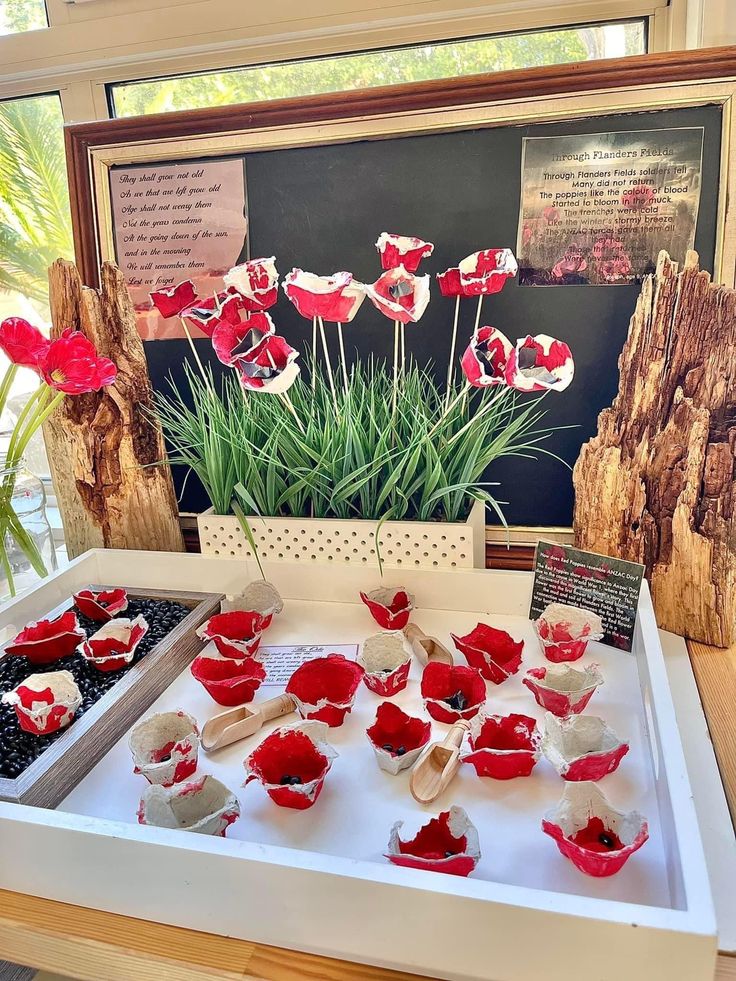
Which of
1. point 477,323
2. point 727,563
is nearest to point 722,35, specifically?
point 477,323

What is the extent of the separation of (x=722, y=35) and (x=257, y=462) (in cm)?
88

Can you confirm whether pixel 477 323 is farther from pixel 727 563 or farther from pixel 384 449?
pixel 727 563

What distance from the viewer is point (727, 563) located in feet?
3.47

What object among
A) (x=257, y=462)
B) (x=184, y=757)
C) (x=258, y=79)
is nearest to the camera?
(x=184, y=757)

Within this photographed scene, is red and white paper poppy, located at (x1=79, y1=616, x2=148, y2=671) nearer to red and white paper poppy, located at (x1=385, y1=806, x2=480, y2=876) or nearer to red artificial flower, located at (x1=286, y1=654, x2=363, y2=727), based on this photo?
red artificial flower, located at (x1=286, y1=654, x2=363, y2=727)

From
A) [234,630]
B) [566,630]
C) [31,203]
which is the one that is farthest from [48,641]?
[31,203]

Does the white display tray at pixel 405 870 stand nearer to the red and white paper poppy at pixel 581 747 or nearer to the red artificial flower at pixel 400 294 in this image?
the red and white paper poppy at pixel 581 747

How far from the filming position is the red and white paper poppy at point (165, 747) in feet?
2.46

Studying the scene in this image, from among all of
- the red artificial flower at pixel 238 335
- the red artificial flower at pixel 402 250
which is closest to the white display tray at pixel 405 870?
the red artificial flower at pixel 238 335

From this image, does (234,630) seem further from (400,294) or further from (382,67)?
(382,67)

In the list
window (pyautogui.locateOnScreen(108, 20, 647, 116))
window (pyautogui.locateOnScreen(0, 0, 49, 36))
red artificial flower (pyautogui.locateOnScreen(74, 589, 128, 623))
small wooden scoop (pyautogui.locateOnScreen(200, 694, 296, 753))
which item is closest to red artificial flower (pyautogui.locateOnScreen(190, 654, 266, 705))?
small wooden scoop (pyautogui.locateOnScreen(200, 694, 296, 753))

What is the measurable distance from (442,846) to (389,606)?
429mm

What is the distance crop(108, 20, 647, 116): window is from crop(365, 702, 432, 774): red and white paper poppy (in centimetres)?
98

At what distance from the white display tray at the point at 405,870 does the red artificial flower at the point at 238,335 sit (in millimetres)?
468
